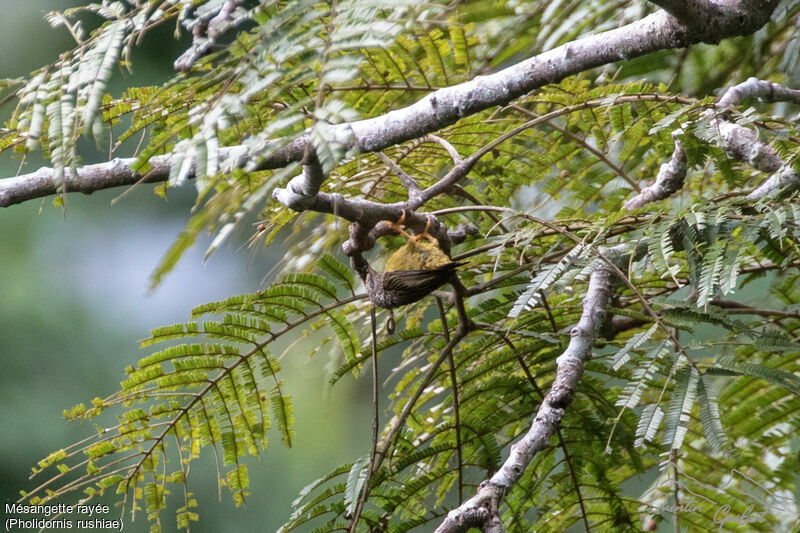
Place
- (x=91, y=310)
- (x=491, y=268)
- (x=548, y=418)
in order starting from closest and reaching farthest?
(x=548, y=418)
(x=491, y=268)
(x=91, y=310)

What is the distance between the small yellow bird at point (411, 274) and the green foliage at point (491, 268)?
0.25ft

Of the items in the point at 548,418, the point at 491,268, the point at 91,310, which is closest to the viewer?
the point at 548,418

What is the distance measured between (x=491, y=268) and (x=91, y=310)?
3.39m

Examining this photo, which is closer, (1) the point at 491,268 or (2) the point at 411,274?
(2) the point at 411,274

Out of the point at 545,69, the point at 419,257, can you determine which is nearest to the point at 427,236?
the point at 419,257

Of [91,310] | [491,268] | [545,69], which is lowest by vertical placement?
[91,310]

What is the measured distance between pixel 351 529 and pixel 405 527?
9cm

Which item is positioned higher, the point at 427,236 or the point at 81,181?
the point at 81,181

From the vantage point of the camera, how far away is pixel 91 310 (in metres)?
3.91

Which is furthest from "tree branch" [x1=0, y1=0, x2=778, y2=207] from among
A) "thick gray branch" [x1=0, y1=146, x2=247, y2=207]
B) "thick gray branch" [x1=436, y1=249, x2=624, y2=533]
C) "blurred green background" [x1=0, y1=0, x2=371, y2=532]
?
"blurred green background" [x1=0, y1=0, x2=371, y2=532]

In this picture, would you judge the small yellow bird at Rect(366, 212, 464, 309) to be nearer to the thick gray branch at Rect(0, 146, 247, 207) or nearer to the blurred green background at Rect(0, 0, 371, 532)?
the thick gray branch at Rect(0, 146, 247, 207)

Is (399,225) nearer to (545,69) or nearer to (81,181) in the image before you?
(545,69)

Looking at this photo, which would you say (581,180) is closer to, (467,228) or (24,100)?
(467,228)

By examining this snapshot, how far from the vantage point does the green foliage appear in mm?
596
